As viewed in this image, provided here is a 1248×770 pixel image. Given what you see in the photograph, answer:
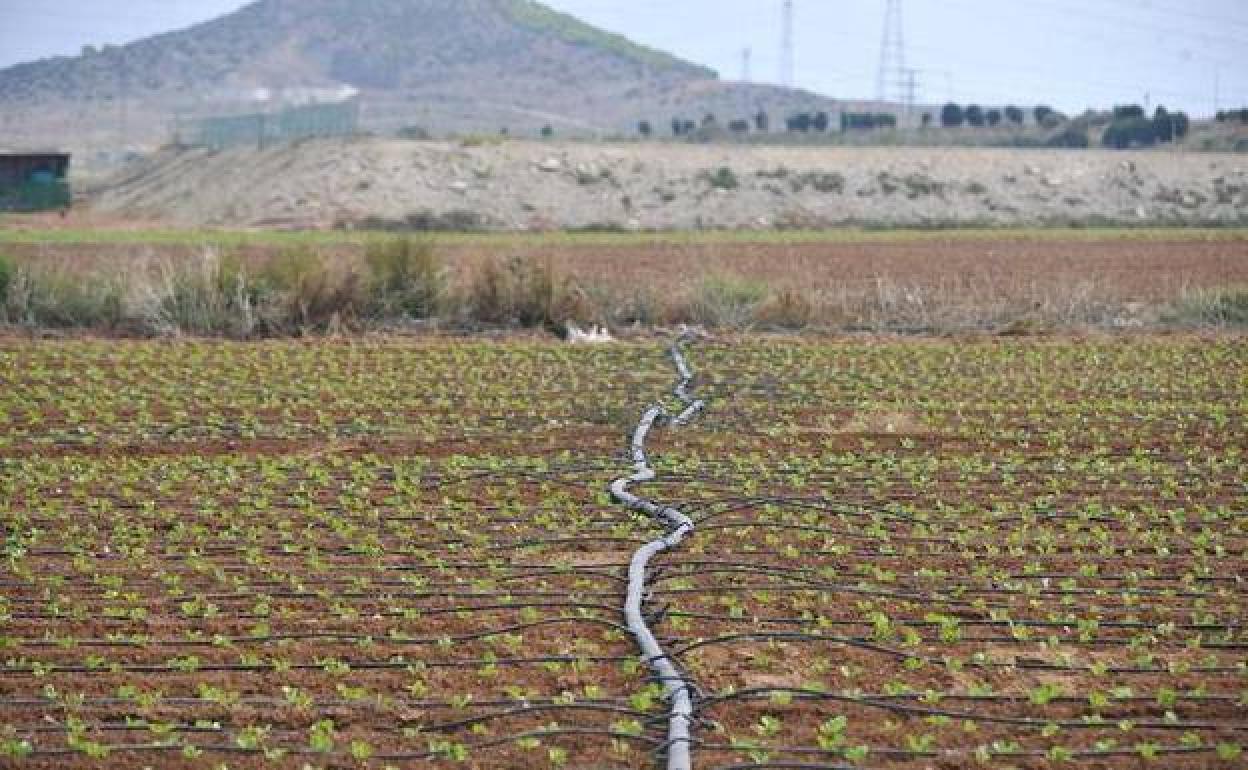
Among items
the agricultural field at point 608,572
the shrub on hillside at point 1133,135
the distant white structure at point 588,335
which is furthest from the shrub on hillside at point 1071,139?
the agricultural field at point 608,572

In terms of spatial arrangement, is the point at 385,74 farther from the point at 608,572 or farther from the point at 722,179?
the point at 608,572

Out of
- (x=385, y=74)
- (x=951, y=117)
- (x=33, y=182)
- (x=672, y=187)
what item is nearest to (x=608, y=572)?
(x=672, y=187)

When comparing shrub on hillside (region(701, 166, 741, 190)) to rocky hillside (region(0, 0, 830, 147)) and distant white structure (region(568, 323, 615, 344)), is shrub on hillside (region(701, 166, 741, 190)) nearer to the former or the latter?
distant white structure (region(568, 323, 615, 344))

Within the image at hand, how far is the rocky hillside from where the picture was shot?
133 metres

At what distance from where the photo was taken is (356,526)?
11430 millimetres

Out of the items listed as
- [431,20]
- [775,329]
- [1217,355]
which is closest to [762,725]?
[1217,355]

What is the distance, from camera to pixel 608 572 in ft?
33.4

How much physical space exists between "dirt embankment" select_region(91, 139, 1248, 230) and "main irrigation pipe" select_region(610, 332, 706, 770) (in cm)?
3645

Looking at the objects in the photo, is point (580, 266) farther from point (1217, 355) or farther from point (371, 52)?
point (371, 52)

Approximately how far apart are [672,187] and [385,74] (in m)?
103

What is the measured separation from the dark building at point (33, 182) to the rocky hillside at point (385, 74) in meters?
60.0

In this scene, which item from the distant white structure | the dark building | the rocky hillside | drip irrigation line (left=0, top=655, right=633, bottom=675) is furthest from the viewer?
the rocky hillside

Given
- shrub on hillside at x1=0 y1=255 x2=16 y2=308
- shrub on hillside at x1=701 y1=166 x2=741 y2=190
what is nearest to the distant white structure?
shrub on hillside at x1=0 y1=255 x2=16 y2=308

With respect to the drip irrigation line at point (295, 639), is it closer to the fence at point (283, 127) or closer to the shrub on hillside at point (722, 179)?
the shrub on hillside at point (722, 179)
